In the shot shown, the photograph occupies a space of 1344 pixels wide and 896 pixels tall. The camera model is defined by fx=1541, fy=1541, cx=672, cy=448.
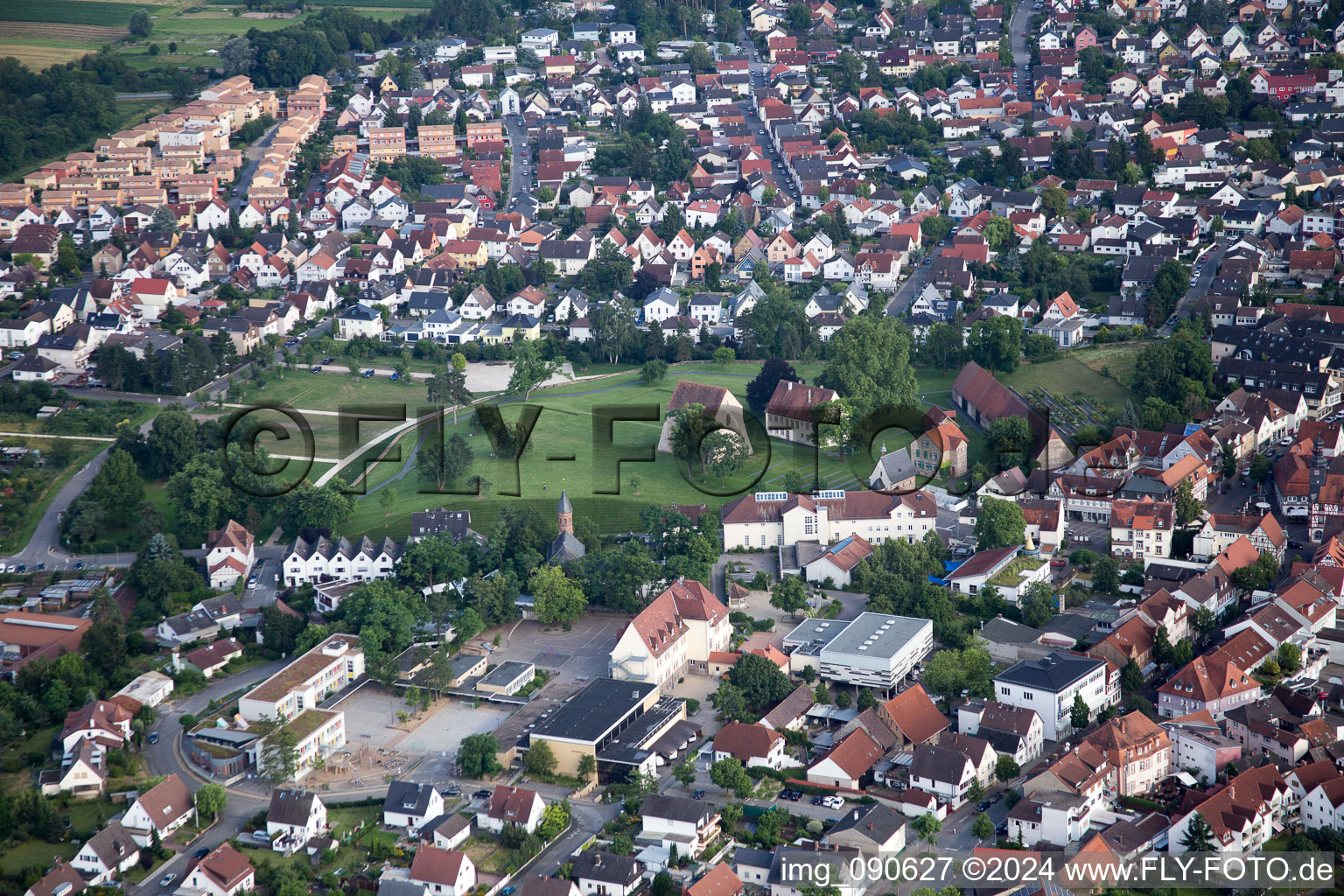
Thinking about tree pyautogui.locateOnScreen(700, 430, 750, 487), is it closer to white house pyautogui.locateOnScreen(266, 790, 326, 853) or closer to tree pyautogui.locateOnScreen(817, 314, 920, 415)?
tree pyautogui.locateOnScreen(817, 314, 920, 415)

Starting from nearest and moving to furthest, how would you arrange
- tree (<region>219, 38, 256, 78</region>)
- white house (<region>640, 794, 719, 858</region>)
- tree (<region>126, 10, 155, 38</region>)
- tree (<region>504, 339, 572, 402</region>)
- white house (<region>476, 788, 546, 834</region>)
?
1. white house (<region>640, 794, 719, 858</region>)
2. white house (<region>476, 788, 546, 834</region>)
3. tree (<region>504, 339, 572, 402</region>)
4. tree (<region>219, 38, 256, 78</region>)
5. tree (<region>126, 10, 155, 38</region>)

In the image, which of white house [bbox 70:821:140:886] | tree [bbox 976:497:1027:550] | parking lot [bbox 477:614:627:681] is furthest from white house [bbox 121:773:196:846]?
tree [bbox 976:497:1027:550]

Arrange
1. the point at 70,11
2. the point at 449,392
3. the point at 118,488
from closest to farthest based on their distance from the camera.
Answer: the point at 118,488 < the point at 449,392 < the point at 70,11

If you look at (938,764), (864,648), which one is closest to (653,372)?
(864,648)

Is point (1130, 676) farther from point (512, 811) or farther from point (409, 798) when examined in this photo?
point (409, 798)

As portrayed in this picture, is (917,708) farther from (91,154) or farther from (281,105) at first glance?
(281,105)

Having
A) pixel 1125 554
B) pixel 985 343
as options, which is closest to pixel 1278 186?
pixel 985 343

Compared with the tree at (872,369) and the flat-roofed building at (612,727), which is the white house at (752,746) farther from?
the tree at (872,369)
